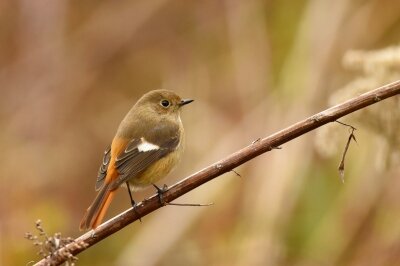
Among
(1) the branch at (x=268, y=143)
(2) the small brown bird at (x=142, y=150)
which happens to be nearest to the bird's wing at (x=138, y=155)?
(2) the small brown bird at (x=142, y=150)

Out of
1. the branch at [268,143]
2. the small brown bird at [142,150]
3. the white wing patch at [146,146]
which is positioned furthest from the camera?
the white wing patch at [146,146]

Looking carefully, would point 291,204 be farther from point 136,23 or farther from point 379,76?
point 136,23

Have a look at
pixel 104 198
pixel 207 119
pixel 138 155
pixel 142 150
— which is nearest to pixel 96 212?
pixel 104 198

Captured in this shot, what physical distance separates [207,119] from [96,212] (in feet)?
9.43

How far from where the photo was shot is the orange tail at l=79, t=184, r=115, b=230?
3.38m

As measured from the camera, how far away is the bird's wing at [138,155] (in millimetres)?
3856

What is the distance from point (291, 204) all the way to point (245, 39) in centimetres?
172

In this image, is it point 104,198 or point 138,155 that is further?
point 138,155

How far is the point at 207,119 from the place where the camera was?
6.23 m

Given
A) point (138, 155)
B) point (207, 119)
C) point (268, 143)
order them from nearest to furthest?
point (268, 143) < point (138, 155) < point (207, 119)

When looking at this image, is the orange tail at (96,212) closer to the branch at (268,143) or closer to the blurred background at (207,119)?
the branch at (268,143)

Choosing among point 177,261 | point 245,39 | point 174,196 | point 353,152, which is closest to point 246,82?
point 245,39

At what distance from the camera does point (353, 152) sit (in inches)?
209

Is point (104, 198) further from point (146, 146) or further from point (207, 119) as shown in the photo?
point (207, 119)
